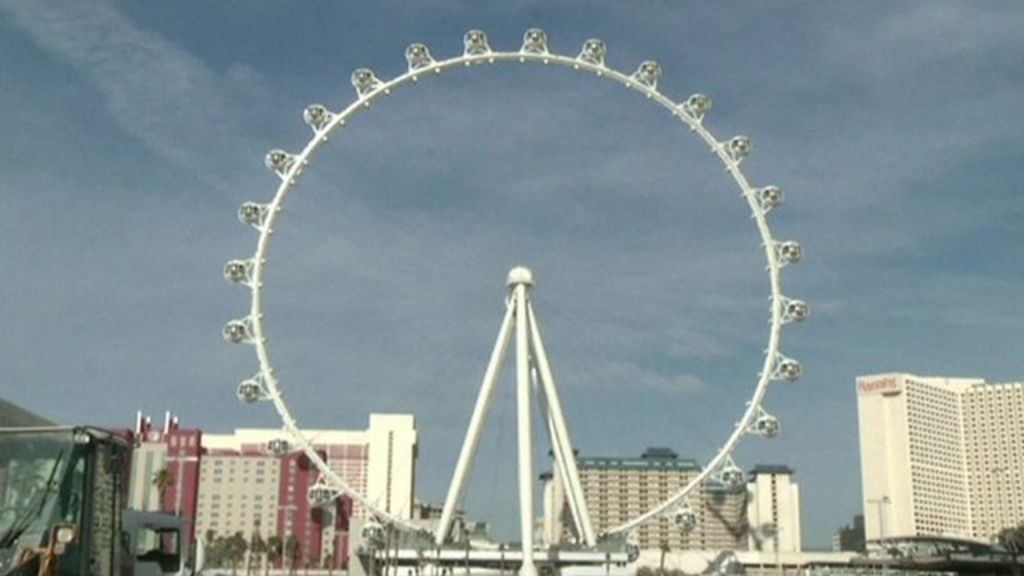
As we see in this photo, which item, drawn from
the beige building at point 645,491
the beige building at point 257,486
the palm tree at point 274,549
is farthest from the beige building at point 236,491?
the beige building at point 645,491

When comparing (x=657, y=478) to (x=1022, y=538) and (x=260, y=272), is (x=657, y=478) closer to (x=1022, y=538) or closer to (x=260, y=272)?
(x=1022, y=538)

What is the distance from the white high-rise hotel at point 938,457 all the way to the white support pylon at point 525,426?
123m

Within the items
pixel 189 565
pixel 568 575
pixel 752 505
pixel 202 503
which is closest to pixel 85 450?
pixel 189 565

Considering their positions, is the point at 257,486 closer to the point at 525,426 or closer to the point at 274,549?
the point at 274,549

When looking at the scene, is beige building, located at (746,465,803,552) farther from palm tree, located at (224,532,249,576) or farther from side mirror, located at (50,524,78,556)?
side mirror, located at (50,524,78,556)

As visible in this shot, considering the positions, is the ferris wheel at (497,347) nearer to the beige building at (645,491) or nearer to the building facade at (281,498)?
the building facade at (281,498)

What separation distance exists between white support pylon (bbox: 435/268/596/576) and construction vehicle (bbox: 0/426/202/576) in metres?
41.3

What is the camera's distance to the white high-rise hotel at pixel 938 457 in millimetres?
169500

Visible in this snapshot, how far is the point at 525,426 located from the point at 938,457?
141m

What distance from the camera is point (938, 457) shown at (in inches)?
6939

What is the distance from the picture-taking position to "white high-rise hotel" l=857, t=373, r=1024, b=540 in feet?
556

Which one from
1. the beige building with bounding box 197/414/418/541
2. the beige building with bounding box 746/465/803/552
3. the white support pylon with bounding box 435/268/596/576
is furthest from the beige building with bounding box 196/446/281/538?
the white support pylon with bounding box 435/268/596/576

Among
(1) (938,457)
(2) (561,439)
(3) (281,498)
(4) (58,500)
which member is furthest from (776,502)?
(4) (58,500)

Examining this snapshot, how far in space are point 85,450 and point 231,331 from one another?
1419 inches
